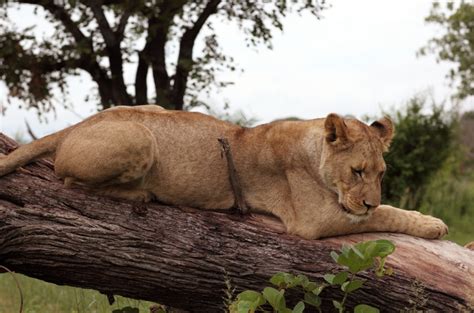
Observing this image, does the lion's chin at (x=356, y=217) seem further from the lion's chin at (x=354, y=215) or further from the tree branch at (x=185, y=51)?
the tree branch at (x=185, y=51)

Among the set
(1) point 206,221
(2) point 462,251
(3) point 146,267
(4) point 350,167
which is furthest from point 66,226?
(2) point 462,251

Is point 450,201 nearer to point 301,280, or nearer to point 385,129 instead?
point 385,129

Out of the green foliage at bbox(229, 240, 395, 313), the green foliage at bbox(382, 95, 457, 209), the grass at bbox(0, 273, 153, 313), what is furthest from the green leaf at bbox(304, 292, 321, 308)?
the green foliage at bbox(382, 95, 457, 209)

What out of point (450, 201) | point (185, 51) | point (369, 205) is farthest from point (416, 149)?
point (369, 205)

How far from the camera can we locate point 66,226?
15.5 ft

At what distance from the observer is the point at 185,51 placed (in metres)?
18.0

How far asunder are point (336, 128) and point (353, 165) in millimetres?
242

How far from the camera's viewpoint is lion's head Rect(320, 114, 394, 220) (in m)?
4.96

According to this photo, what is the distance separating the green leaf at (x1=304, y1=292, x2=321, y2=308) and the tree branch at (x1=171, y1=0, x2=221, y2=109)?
1294 centimetres

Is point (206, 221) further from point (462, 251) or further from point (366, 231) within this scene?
point (462, 251)

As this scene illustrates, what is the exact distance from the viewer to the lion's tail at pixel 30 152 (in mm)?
4855

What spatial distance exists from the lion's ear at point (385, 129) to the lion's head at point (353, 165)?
5.9 inches

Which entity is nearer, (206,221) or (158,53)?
(206,221)

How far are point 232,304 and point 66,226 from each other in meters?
1.05
